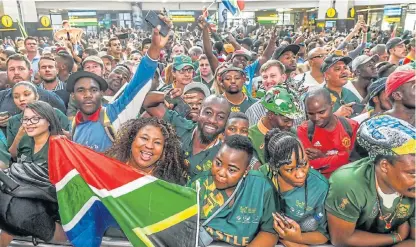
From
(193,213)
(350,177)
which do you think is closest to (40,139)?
(193,213)

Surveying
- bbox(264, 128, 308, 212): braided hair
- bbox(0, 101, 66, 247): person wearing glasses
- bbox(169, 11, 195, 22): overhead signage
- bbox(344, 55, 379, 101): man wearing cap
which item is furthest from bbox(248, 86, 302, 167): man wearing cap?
bbox(169, 11, 195, 22): overhead signage

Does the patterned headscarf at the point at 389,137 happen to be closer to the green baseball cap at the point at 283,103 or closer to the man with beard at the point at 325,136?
the man with beard at the point at 325,136

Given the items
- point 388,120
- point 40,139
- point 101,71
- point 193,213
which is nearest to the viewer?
point 388,120

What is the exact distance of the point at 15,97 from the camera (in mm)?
3078

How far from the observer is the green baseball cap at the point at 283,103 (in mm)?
2539

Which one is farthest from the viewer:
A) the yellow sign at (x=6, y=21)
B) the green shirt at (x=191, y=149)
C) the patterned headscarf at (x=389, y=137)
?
the yellow sign at (x=6, y=21)

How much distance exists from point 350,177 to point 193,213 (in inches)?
31.2

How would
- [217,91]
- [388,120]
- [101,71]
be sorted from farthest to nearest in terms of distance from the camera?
[101,71] < [217,91] < [388,120]

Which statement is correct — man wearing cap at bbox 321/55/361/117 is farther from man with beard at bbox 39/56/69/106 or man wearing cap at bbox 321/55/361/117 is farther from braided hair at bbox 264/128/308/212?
man with beard at bbox 39/56/69/106

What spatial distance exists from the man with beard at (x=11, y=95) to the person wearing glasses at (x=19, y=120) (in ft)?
0.80

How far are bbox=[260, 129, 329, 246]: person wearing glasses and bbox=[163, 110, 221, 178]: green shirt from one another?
1.91 ft

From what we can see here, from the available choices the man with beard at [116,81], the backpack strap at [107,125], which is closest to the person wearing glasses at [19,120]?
the backpack strap at [107,125]

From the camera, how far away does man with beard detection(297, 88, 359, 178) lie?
96.7 inches

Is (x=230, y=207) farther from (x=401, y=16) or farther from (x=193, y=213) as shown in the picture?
(x=401, y=16)
